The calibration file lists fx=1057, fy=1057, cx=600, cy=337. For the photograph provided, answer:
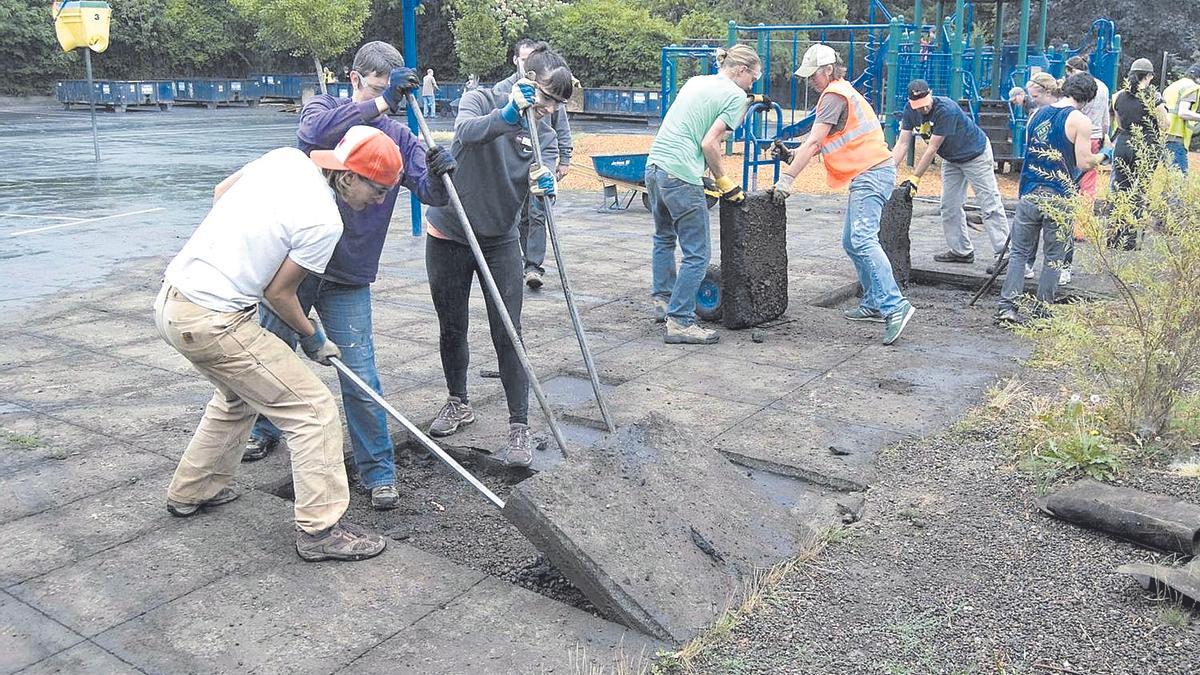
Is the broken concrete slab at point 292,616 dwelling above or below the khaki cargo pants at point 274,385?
below

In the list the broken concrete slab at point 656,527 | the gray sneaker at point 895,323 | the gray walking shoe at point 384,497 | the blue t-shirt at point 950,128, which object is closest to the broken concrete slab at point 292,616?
the broken concrete slab at point 656,527

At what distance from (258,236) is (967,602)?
2.56 metres

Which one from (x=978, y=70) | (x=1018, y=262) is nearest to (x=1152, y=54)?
(x=978, y=70)

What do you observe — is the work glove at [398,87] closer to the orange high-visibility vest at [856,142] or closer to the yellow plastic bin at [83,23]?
the orange high-visibility vest at [856,142]

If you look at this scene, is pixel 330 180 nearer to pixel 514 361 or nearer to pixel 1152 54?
pixel 514 361

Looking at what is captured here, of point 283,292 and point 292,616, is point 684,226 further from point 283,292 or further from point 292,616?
point 292,616

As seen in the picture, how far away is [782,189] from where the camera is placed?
22.6 ft

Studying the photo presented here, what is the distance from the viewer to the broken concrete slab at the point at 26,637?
9.91ft

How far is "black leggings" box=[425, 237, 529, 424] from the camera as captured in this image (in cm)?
469

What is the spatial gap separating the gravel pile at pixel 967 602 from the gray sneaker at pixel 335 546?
4.24 feet

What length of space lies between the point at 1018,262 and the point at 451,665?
17.6 feet

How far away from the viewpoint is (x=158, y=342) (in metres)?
6.57

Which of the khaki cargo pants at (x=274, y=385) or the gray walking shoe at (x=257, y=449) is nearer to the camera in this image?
the khaki cargo pants at (x=274, y=385)

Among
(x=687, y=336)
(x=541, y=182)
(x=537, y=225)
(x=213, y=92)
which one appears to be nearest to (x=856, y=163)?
(x=687, y=336)
